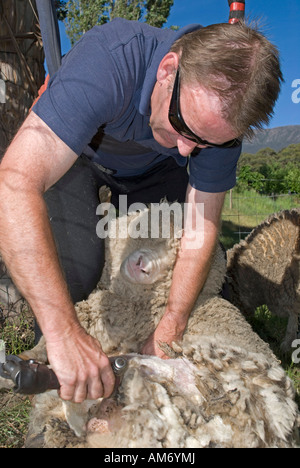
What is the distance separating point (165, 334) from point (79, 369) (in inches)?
27.9

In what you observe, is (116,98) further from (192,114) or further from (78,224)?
(78,224)

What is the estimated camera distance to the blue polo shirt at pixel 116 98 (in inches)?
62.1

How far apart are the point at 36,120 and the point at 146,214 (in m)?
1.01

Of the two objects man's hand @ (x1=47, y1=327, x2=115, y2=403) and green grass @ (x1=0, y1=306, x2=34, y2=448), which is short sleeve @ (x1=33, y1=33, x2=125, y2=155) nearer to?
A: man's hand @ (x1=47, y1=327, x2=115, y2=403)

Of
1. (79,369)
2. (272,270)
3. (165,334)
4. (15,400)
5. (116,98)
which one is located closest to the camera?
(79,369)

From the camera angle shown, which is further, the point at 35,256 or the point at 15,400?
the point at 15,400

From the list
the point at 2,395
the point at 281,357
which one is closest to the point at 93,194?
the point at 2,395

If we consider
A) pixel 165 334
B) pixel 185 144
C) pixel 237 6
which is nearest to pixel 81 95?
pixel 185 144

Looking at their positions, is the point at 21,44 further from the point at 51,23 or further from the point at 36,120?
the point at 36,120

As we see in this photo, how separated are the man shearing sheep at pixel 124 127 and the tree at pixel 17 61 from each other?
→ 1.17 meters

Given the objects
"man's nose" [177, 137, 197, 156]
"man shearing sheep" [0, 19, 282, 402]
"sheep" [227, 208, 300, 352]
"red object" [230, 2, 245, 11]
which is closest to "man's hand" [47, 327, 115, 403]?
"man shearing sheep" [0, 19, 282, 402]

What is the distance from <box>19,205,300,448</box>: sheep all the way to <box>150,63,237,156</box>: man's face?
907mm

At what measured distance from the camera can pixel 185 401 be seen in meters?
1.51

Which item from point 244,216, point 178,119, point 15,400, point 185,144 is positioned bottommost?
point 244,216
